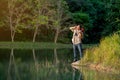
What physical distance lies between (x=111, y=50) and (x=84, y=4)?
53.6 m

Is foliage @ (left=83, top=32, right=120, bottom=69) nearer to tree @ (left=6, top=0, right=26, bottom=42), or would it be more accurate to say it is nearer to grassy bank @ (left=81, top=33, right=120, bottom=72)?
grassy bank @ (left=81, top=33, right=120, bottom=72)

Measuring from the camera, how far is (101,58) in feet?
63.7

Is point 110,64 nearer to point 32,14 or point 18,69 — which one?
point 18,69

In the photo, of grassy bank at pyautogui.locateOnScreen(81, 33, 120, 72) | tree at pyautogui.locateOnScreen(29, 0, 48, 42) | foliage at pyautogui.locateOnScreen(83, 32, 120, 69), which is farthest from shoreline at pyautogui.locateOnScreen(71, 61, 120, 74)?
tree at pyautogui.locateOnScreen(29, 0, 48, 42)

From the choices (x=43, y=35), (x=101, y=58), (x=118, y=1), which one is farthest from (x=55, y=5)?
(x=101, y=58)

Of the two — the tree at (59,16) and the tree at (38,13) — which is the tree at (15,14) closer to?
the tree at (38,13)

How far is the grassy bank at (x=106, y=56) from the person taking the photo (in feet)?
60.2

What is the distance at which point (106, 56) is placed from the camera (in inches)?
750

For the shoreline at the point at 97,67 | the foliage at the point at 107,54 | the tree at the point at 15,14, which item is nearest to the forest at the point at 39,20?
the tree at the point at 15,14

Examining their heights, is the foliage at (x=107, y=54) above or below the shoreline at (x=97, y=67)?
above

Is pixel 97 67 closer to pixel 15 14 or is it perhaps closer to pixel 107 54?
pixel 107 54

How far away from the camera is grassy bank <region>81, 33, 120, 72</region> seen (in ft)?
60.2

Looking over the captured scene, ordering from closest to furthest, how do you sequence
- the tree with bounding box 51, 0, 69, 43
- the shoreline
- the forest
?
the shoreline, the forest, the tree with bounding box 51, 0, 69, 43

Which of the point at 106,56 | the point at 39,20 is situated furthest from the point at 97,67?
the point at 39,20
